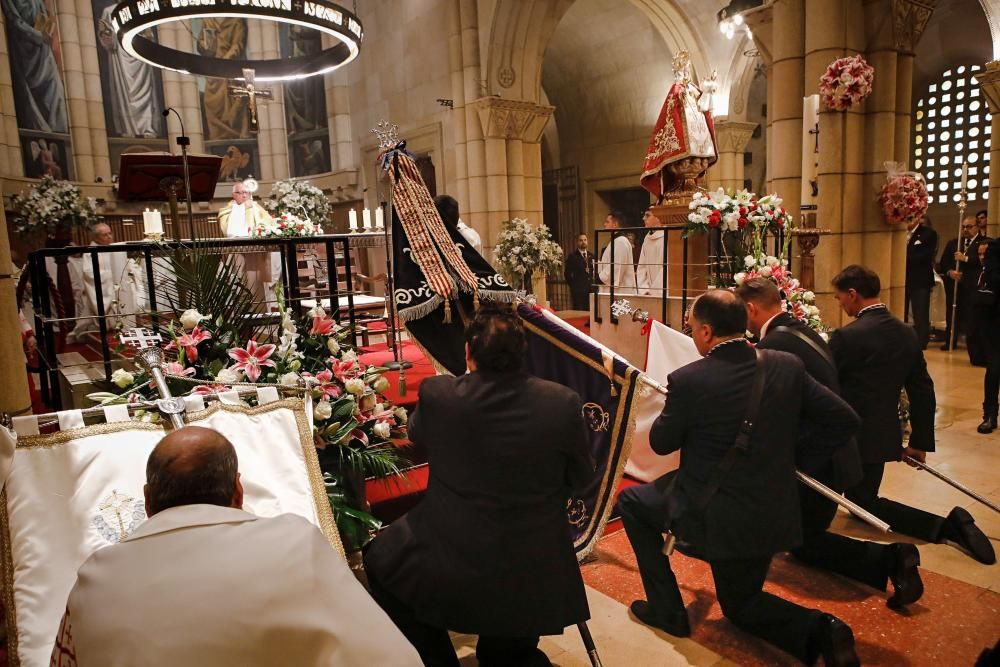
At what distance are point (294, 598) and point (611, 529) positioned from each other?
10.9ft

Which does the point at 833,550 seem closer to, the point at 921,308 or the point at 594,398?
the point at 594,398

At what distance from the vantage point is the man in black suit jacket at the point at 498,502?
2.35m

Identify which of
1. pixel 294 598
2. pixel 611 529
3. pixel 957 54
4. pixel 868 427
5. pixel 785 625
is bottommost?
pixel 611 529

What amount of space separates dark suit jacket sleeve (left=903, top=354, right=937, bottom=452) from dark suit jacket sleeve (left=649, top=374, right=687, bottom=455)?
1.92 m

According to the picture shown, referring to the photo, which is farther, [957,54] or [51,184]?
[957,54]

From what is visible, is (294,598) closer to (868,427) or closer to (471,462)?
(471,462)

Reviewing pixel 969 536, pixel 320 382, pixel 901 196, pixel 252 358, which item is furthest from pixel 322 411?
pixel 901 196

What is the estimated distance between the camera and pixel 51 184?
11.5 m

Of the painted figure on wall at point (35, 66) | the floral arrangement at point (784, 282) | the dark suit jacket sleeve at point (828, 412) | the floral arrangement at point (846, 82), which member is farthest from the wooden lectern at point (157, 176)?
the painted figure on wall at point (35, 66)

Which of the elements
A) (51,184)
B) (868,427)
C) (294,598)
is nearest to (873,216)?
(868,427)

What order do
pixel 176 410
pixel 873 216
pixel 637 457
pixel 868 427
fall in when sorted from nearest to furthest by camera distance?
1. pixel 176 410
2. pixel 868 427
3. pixel 637 457
4. pixel 873 216

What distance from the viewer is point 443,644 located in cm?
258

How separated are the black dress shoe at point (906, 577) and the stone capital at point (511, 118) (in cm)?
918

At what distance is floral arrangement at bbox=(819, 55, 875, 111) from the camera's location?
231 inches
